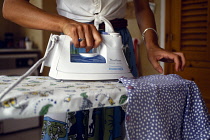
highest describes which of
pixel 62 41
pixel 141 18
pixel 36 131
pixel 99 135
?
pixel 141 18

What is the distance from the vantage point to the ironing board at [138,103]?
552 millimetres

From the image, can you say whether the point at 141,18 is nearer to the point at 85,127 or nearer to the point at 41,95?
the point at 85,127

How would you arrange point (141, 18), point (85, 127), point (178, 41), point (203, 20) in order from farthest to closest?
point (178, 41)
point (203, 20)
point (141, 18)
point (85, 127)

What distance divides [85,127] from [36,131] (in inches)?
78.0

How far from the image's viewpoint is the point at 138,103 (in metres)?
0.65

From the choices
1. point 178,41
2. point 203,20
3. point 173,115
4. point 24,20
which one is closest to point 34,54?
point 178,41

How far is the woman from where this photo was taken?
2.52ft

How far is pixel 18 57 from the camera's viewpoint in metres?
2.50

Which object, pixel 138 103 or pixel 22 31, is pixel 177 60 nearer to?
pixel 138 103

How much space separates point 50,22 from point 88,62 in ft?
0.54

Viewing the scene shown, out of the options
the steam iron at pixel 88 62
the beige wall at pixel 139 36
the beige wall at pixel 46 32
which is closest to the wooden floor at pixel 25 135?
the beige wall at pixel 46 32

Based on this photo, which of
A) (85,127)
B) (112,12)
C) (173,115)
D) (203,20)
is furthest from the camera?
(203,20)

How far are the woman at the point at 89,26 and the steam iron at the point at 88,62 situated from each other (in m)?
0.04

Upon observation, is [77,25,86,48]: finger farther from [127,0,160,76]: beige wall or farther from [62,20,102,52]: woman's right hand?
[127,0,160,76]: beige wall
